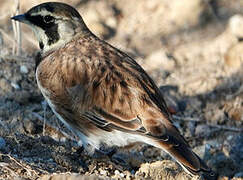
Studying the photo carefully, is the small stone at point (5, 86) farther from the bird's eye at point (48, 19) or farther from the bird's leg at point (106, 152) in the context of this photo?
the bird's leg at point (106, 152)

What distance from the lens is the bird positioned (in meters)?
4.70

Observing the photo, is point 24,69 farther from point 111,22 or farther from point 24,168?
point 24,168

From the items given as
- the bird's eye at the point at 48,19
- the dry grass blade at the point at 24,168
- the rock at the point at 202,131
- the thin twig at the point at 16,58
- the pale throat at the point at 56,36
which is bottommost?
the dry grass blade at the point at 24,168

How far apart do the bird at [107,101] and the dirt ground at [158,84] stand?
23 cm

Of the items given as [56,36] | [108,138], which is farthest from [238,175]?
[56,36]

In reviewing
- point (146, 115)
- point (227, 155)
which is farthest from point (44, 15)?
point (227, 155)

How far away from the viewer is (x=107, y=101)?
16.3 feet

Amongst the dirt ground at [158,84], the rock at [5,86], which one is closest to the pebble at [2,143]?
the dirt ground at [158,84]

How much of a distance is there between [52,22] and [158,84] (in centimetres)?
228

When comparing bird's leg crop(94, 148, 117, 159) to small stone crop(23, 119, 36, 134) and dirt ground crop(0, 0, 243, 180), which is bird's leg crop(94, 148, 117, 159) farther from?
small stone crop(23, 119, 36, 134)

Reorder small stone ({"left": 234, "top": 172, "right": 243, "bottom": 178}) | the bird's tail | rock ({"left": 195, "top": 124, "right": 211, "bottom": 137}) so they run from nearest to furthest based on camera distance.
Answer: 1. the bird's tail
2. small stone ({"left": 234, "top": 172, "right": 243, "bottom": 178})
3. rock ({"left": 195, "top": 124, "right": 211, "bottom": 137})

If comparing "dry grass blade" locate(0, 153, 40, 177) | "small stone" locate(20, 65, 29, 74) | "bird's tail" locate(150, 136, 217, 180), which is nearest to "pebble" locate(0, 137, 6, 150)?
"dry grass blade" locate(0, 153, 40, 177)

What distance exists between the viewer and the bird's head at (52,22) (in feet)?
18.7

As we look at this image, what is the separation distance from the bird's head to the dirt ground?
0.88 meters
